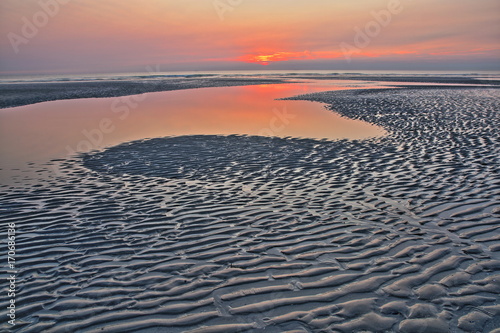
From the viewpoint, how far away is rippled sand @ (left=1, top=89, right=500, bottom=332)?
16.4ft

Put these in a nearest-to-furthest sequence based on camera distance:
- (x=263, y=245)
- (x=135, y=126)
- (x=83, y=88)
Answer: (x=263, y=245) < (x=135, y=126) < (x=83, y=88)

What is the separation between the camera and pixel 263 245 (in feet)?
23.1

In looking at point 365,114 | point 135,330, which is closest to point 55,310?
point 135,330

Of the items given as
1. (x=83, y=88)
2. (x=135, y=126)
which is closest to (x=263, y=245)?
(x=135, y=126)

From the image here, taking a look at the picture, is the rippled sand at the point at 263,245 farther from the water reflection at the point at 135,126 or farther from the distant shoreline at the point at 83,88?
the distant shoreline at the point at 83,88

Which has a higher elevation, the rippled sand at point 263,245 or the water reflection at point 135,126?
the water reflection at point 135,126

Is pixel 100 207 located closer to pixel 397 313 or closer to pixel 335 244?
pixel 335 244

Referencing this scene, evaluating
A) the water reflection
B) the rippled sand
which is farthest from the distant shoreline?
the rippled sand

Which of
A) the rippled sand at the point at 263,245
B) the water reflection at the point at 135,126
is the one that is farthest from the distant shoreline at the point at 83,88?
the rippled sand at the point at 263,245

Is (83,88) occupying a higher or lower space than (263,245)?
higher

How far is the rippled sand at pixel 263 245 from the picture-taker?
500 cm

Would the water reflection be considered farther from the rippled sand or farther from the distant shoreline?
the distant shoreline

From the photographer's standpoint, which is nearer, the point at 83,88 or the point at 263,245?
the point at 263,245

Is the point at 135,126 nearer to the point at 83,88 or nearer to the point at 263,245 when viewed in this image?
the point at 263,245
